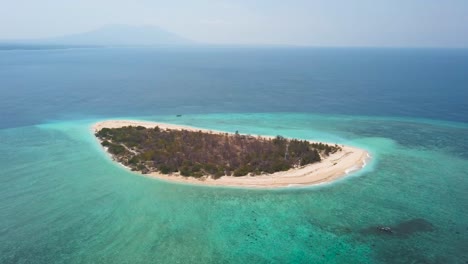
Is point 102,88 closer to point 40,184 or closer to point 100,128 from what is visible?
point 100,128

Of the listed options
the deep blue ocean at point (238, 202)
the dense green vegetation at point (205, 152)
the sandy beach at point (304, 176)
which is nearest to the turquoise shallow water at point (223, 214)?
the deep blue ocean at point (238, 202)

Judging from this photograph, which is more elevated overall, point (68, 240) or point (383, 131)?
point (383, 131)

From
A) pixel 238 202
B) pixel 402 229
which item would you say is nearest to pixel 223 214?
pixel 238 202

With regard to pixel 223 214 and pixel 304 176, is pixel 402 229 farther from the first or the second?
pixel 223 214

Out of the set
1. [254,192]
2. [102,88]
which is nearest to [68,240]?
[254,192]

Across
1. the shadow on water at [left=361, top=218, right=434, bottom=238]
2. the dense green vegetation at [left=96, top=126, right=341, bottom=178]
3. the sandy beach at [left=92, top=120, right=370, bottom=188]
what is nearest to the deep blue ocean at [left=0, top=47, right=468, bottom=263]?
the shadow on water at [left=361, top=218, right=434, bottom=238]

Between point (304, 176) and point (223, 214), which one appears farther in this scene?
point (304, 176)

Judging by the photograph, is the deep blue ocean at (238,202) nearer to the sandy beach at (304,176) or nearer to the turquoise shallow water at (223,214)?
the turquoise shallow water at (223,214)
